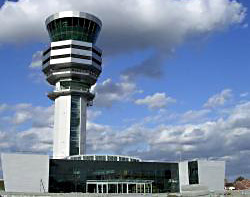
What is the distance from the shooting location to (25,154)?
65125 millimetres

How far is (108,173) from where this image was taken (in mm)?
71125

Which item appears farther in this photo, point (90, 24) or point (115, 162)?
point (90, 24)

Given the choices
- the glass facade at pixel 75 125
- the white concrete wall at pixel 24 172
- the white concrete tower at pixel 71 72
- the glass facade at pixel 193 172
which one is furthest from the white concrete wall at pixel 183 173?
the white concrete wall at pixel 24 172

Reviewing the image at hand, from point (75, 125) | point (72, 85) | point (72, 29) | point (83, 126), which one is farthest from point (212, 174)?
point (72, 29)

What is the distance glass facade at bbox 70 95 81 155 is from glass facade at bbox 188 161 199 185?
939 inches

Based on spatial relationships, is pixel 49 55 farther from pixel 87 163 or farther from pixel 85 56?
pixel 87 163

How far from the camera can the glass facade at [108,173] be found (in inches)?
2655

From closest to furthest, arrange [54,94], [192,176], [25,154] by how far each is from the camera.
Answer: [25,154]
[192,176]
[54,94]

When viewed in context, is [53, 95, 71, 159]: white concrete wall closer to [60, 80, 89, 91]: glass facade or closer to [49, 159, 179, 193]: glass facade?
[60, 80, 89, 91]: glass facade

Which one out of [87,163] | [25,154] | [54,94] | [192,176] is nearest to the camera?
[25,154]

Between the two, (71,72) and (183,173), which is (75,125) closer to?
(71,72)

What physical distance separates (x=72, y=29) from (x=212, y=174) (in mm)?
43376

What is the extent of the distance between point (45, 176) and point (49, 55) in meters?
31.6

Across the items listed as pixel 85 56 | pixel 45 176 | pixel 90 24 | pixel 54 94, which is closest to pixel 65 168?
pixel 45 176
